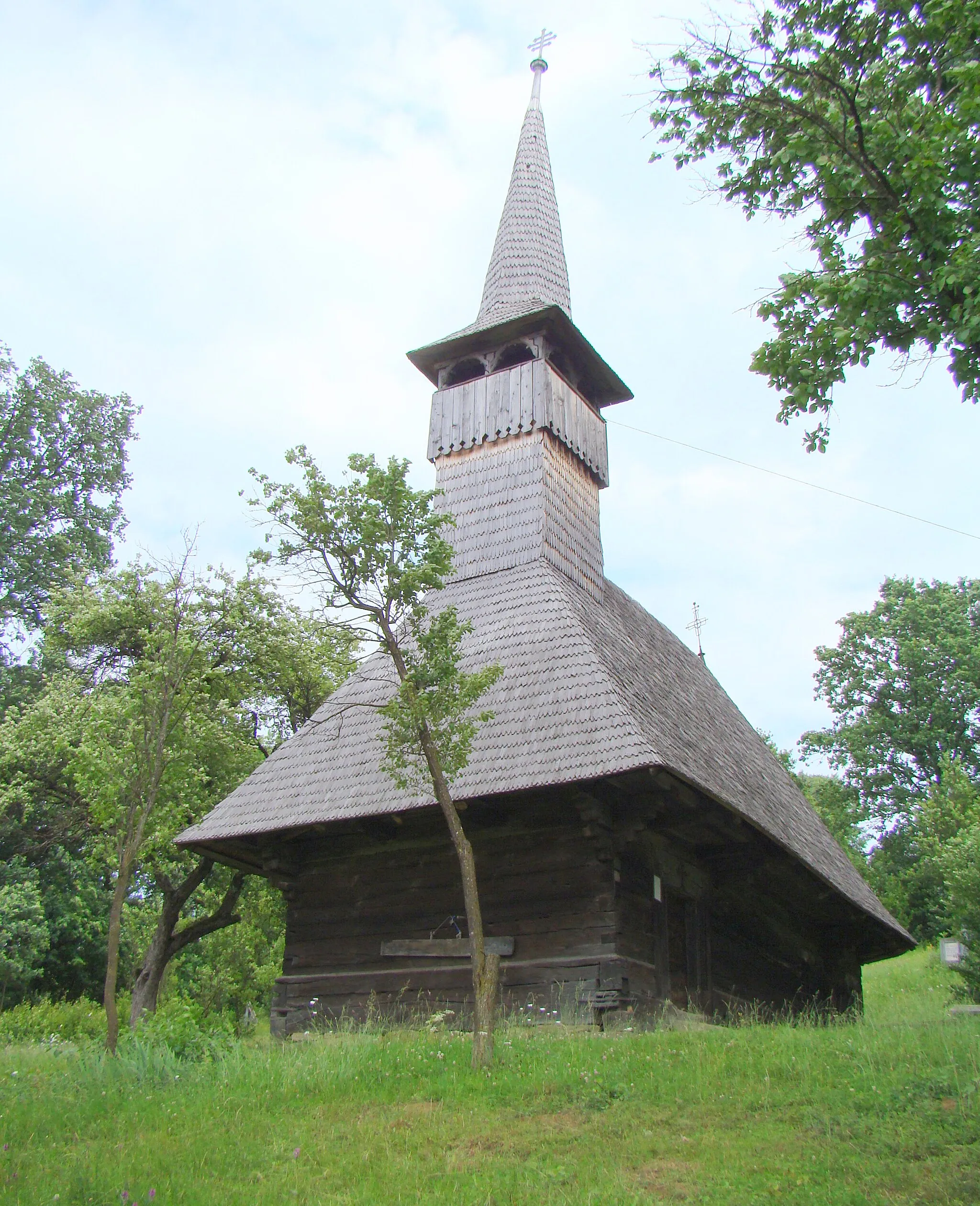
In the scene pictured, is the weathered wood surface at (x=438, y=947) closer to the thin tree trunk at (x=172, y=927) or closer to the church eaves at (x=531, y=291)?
the thin tree trunk at (x=172, y=927)

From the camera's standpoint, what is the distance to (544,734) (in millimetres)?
9984

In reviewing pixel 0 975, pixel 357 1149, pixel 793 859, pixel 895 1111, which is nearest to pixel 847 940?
pixel 793 859

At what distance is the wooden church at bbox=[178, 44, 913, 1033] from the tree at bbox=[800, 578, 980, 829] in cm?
1471

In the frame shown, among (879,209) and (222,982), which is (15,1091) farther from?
(222,982)

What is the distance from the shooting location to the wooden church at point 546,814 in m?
9.60

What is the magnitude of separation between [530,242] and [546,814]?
10.3 meters

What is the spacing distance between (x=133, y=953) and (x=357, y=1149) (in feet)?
60.4

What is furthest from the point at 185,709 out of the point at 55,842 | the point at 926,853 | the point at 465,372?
the point at 926,853

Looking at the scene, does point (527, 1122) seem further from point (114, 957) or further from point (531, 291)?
point (531, 291)

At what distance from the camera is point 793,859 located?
11.2 metres

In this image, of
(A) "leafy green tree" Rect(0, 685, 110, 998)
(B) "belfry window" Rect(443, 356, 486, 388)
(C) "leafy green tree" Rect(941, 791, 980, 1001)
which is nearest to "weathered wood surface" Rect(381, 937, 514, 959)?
(A) "leafy green tree" Rect(0, 685, 110, 998)

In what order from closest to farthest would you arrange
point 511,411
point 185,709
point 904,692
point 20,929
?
point 185,709, point 511,411, point 20,929, point 904,692

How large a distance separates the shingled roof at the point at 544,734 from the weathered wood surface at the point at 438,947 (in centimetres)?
131

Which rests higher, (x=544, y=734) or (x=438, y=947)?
(x=544, y=734)
